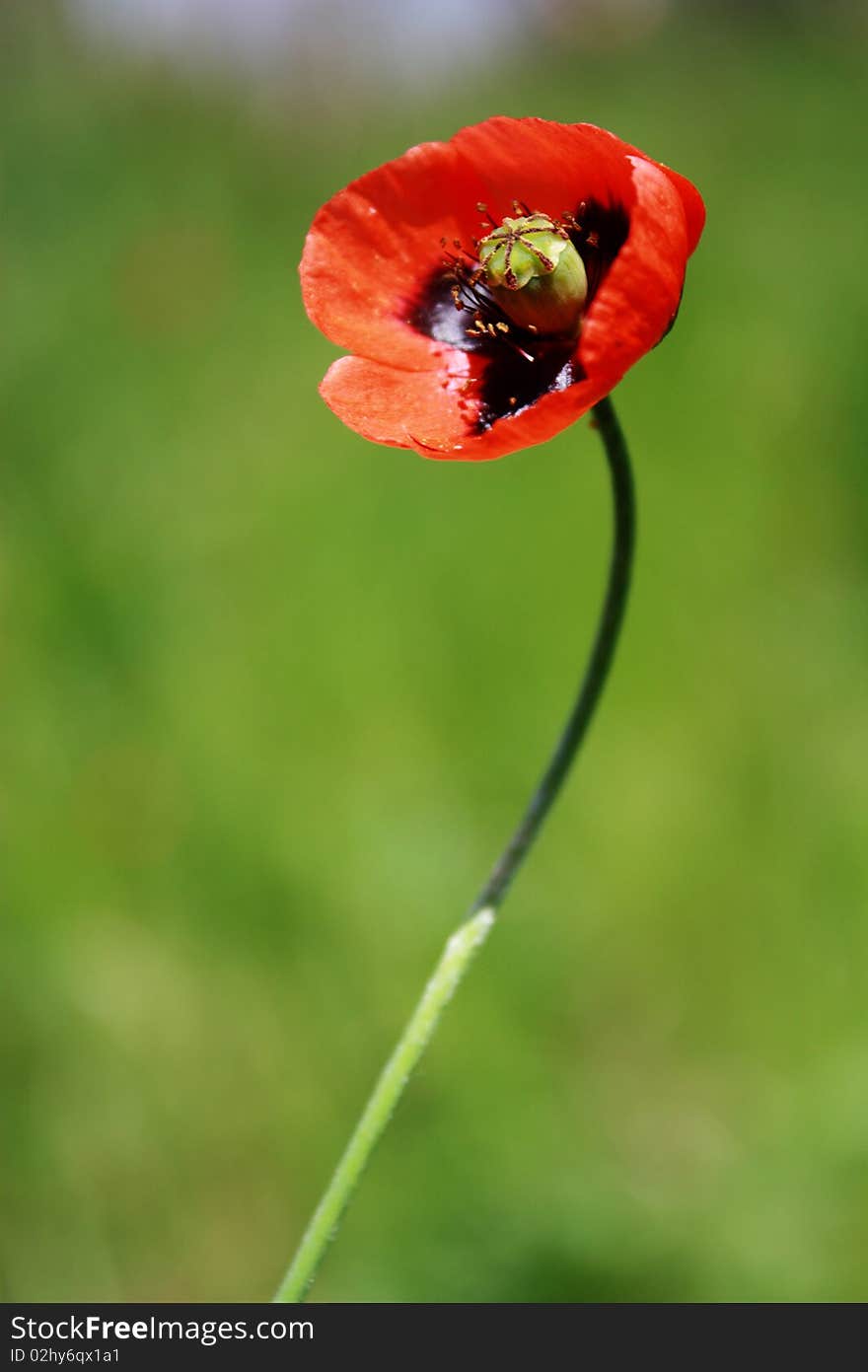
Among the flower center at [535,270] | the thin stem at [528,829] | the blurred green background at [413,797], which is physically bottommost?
the blurred green background at [413,797]

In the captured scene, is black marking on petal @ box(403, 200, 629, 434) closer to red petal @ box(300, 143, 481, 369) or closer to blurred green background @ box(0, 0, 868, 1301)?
red petal @ box(300, 143, 481, 369)

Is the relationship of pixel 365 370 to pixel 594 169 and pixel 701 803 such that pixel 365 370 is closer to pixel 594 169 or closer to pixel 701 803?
pixel 594 169

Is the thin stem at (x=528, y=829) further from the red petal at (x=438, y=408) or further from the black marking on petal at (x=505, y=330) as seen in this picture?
the black marking on petal at (x=505, y=330)

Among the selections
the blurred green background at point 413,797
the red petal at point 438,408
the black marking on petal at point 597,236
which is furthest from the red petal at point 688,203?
the blurred green background at point 413,797

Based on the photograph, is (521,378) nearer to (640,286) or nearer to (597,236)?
(597,236)

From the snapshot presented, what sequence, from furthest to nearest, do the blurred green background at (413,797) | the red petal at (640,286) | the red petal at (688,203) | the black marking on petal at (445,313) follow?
the blurred green background at (413,797)
the black marking on petal at (445,313)
the red petal at (688,203)
the red petal at (640,286)

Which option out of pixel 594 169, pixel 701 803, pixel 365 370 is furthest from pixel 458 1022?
pixel 594 169
